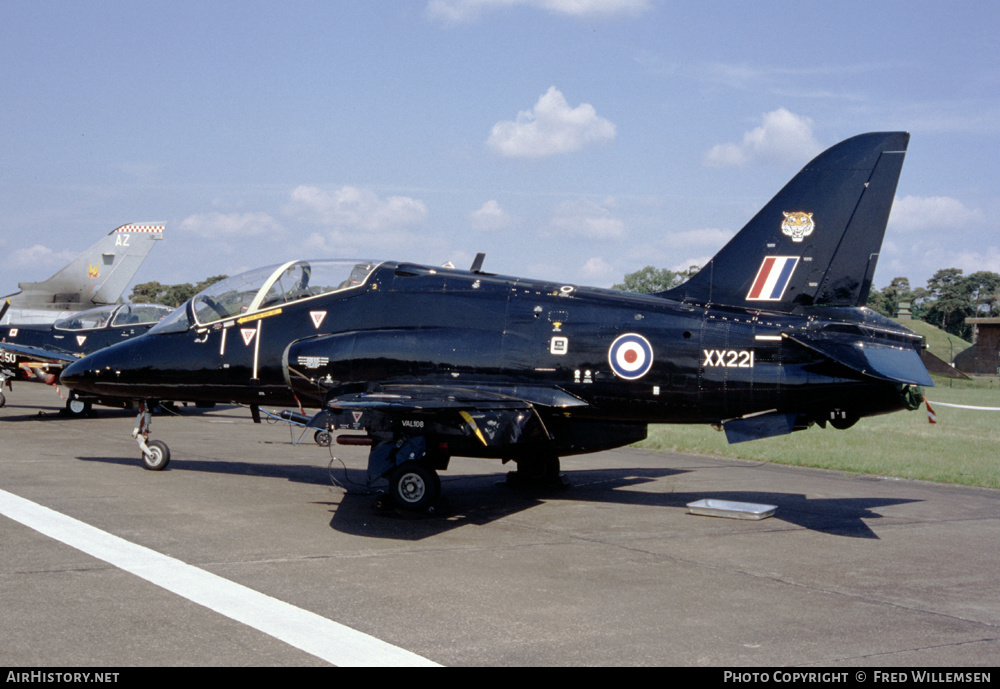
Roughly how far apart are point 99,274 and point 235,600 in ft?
131

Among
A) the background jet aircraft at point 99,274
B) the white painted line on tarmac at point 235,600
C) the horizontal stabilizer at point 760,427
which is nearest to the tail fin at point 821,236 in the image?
the horizontal stabilizer at point 760,427

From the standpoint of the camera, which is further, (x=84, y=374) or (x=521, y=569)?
(x=84, y=374)

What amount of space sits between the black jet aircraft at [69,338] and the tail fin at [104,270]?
1774 centimetres

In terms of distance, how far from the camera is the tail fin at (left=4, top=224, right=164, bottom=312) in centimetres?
4172

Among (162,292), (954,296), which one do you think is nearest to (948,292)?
(954,296)

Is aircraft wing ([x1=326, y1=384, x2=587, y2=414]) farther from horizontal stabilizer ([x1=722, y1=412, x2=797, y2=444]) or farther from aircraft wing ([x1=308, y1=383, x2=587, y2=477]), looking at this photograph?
horizontal stabilizer ([x1=722, y1=412, x2=797, y2=444])

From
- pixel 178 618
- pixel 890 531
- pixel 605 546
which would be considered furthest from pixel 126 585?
pixel 890 531

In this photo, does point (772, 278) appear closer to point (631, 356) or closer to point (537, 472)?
point (631, 356)

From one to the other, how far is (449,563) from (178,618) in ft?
8.97

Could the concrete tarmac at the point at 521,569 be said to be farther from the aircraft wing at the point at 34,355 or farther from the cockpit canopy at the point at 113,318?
the cockpit canopy at the point at 113,318

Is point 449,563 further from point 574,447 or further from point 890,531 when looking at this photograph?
point 890,531

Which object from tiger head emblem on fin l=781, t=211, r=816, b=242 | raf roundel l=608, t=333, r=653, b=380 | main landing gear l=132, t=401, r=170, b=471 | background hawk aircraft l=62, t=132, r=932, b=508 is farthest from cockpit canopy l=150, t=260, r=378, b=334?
tiger head emblem on fin l=781, t=211, r=816, b=242

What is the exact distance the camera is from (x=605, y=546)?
898cm

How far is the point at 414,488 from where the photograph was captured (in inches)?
408
